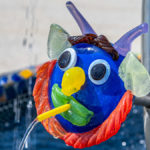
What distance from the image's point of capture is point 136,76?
51cm

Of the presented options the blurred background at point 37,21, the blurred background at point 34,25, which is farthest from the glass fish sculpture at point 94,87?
the blurred background at point 37,21

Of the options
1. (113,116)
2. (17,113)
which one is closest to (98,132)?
(113,116)

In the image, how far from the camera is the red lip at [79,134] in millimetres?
525

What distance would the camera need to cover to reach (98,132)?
0.55 m

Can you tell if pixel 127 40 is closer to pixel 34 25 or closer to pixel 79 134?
pixel 79 134

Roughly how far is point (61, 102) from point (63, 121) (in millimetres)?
57

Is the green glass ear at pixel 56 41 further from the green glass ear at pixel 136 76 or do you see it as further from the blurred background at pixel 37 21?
the blurred background at pixel 37 21

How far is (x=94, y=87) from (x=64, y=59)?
9 centimetres

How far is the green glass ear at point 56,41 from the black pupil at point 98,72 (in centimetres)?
12

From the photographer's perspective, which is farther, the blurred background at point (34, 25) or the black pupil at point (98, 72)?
the blurred background at point (34, 25)

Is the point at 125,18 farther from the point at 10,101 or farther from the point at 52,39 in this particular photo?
the point at 52,39

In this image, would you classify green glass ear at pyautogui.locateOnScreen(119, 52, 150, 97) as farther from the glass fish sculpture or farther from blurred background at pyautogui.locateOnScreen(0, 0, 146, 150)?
blurred background at pyautogui.locateOnScreen(0, 0, 146, 150)

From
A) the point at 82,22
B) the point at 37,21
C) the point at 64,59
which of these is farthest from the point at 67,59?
the point at 37,21

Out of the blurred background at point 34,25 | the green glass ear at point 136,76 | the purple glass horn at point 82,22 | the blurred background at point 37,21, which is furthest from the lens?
the blurred background at point 37,21
